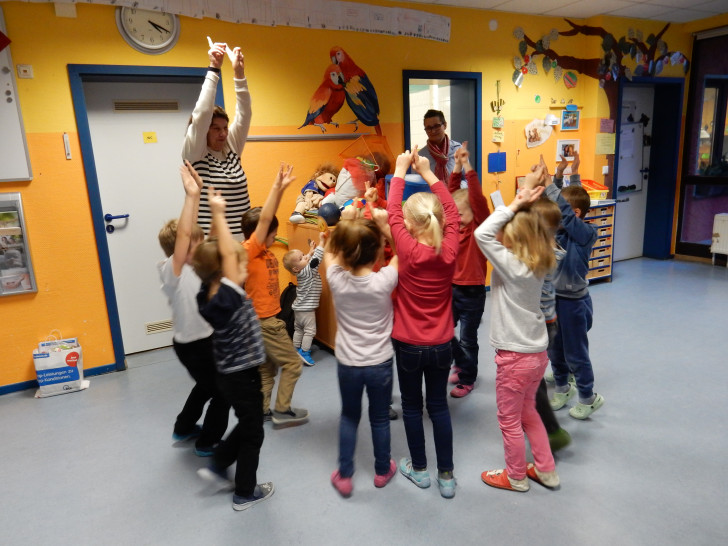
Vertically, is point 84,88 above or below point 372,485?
above

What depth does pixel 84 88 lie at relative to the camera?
3.46m

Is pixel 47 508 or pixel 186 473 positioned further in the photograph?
pixel 186 473

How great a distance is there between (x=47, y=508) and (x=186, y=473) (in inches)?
22.2

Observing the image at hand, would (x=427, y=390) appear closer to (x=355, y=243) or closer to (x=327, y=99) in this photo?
(x=355, y=243)

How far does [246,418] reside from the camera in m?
1.97

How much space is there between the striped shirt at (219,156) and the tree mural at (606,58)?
11.6 feet

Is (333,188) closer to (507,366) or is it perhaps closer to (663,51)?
(507,366)

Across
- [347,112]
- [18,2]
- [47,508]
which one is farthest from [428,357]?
[18,2]

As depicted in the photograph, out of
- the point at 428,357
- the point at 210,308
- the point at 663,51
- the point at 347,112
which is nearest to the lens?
the point at 210,308

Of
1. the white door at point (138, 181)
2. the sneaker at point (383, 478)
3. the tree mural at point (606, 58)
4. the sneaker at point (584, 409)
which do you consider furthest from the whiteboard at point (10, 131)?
the tree mural at point (606, 58)

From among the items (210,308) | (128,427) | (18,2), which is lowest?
(128,427)

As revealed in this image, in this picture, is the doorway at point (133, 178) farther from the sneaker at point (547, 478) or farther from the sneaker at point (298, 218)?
the sneaker at point (547, 478)

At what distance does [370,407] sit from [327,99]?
2914 millimetres

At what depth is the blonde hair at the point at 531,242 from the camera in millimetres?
1881
